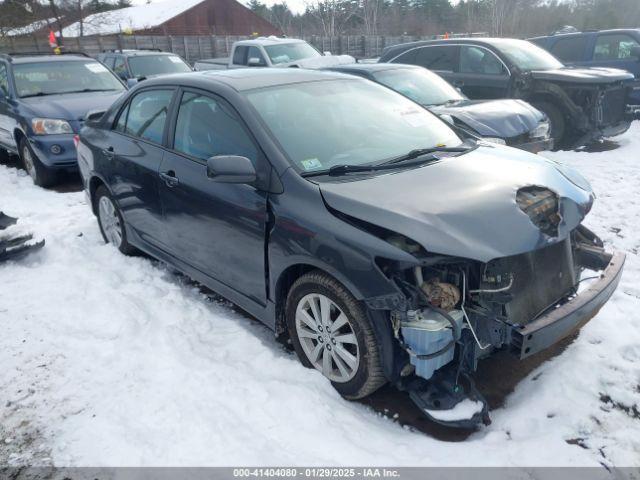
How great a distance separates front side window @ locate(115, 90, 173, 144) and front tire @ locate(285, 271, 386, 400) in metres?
1.92

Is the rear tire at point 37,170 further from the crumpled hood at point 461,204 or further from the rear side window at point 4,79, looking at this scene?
the crumpled hood at point 461,204

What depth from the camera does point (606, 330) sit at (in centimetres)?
344

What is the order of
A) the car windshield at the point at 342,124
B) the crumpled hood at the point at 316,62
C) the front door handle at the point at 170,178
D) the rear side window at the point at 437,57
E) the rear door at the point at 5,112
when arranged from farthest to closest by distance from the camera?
the crumpled hood at the point at 316,62 < the rear side window at the point at 437,57 < the rear door at the point at 5,112 < the front door handle at the point at 170,178 < the car windshield at the point at 342,124

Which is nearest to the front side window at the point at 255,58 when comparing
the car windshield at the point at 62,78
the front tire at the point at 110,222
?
the car windshield at the point at 62,78

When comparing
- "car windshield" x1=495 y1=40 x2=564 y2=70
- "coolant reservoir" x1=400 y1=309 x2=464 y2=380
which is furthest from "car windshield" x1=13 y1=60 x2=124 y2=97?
"coolant reservoir" x1=400 y1=309 x2=464 y2=380

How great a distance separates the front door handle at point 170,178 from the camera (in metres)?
3.76

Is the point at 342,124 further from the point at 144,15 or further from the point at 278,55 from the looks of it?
the point at 144,15

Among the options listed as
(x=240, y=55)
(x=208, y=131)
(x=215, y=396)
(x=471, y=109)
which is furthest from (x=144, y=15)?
(x=215, y=396)

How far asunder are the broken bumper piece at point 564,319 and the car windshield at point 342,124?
1.34 metres

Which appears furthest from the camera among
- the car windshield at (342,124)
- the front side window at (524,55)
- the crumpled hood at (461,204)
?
the front side window at (524,55)

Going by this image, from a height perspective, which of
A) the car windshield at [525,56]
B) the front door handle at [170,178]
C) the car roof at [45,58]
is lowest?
the front door handle at [170,178]

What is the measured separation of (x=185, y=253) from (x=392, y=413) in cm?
199

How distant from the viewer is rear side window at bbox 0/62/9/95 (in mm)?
8094

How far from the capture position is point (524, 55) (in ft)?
29.1
